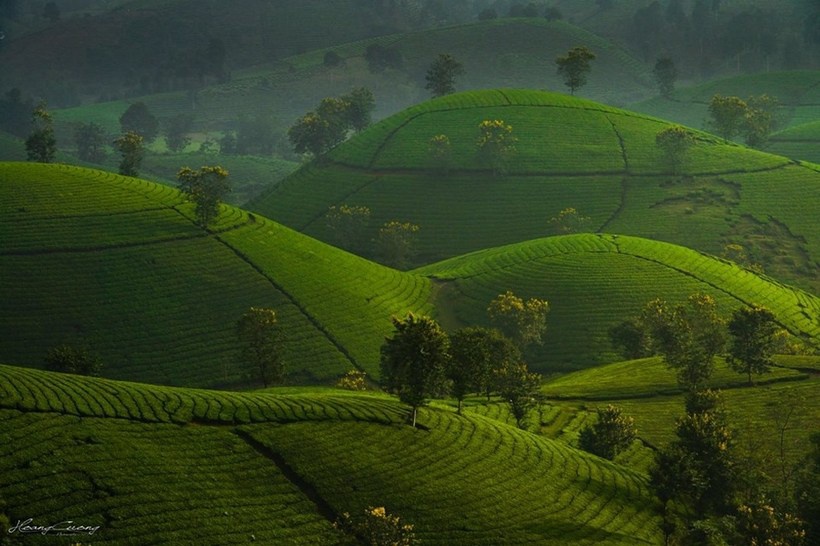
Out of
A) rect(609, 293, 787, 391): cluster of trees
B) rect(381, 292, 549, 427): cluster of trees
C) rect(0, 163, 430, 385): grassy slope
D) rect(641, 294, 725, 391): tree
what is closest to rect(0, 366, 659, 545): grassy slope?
rect(381, 292, 549, 427): cluster of trees

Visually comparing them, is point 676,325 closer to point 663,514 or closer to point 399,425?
point 663,514

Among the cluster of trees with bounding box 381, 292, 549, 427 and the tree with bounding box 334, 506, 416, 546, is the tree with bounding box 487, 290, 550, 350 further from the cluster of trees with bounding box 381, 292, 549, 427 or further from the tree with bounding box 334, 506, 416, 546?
the tree with bounding box 334, 506, 416, 546

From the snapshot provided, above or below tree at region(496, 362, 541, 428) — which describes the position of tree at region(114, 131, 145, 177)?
above

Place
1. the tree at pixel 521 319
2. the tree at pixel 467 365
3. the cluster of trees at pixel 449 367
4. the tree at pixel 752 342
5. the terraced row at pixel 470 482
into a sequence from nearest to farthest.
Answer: the terraced row at pixel 470 482 → the cluster of trees at pixel 449 367 → the tree at pixel 467 365 → the tree at pixel 752 342 → the tree at pixel 521 319

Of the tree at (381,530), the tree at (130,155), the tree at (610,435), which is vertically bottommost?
the tree at (381,530)

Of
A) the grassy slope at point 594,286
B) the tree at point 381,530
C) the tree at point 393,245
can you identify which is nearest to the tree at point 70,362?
the tree at point 381,530

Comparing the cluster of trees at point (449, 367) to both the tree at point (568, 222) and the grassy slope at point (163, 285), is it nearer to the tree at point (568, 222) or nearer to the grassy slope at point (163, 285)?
the grassy slope at point (163, 285)
